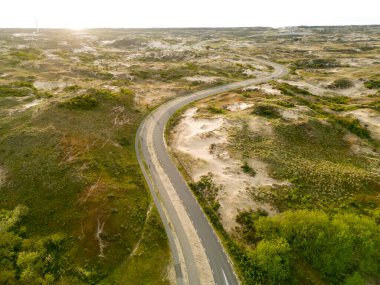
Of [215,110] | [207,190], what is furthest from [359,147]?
[207,190]

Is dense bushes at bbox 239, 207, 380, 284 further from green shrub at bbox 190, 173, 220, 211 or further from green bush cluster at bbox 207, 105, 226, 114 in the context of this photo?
green bush cluster at bbox 207, 105, 226, 114

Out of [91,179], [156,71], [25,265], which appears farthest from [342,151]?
[156,71]

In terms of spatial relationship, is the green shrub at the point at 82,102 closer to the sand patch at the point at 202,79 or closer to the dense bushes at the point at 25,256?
the dense bushes at the point at 25,256

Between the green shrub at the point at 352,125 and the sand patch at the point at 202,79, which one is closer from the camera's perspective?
the green shrub at the point at 352,125

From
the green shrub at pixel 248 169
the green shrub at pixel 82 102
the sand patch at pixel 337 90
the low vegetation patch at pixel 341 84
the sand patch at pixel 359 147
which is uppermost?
the low vegetation patch at pixel 341 84

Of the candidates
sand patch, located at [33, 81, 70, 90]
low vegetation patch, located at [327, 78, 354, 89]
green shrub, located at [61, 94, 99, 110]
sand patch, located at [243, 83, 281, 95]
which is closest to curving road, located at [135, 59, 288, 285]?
green shrub, located at [61, 94, 99, 110]

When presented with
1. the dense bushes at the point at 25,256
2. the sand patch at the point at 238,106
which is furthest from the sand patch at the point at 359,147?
the dense bushes at the point at 25,256

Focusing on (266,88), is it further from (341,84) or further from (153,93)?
(153,93)
